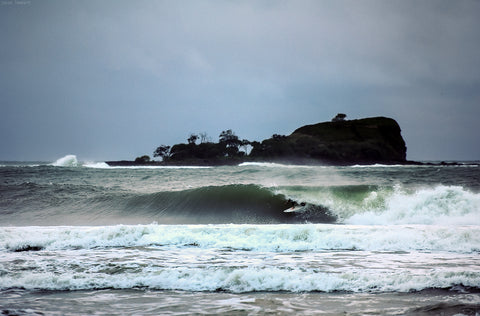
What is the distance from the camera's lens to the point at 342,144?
81.9 m

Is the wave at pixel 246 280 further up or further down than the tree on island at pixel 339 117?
further down

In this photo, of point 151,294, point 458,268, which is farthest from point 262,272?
point 458,268

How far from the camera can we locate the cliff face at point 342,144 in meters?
77.2

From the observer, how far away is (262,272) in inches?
240

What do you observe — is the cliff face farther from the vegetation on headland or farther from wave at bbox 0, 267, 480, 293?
wave at bbox 0, 267, 480, 293

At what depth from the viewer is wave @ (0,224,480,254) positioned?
28.0ft

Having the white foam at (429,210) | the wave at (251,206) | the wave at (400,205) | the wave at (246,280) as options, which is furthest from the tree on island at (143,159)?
the wave at (246,280)

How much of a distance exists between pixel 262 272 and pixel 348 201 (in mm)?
9797

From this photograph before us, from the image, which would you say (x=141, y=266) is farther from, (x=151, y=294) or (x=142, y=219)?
(x=142, y=219)

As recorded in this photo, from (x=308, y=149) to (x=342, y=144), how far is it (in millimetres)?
7926

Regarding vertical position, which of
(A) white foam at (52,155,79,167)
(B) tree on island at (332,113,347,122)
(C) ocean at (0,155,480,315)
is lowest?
(C) ocean at (0,155,480,315)

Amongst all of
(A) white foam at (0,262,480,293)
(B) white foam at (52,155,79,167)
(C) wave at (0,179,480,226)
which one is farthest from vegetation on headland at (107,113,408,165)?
(A) white foam at (0,262,480,293)

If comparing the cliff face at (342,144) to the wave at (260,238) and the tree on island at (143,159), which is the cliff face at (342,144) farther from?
the wave at (260,238)

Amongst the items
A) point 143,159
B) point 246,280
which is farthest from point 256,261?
point 143,159
